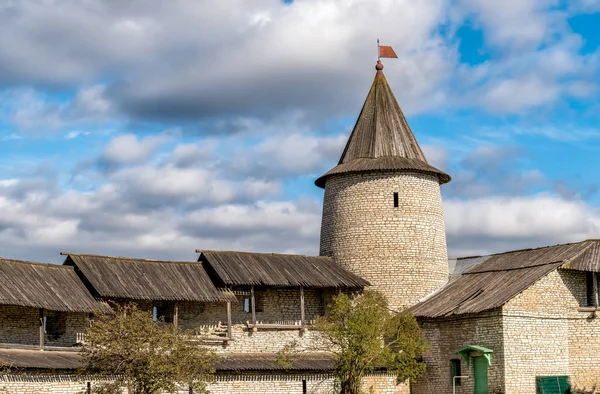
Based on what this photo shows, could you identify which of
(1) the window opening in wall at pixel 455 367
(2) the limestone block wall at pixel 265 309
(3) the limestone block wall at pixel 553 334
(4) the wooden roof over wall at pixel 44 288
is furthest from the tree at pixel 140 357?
(3) the limestone block wall at pixel 553 334

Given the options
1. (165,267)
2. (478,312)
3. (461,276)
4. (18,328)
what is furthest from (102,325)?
(461,276)

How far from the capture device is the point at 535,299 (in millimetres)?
30641

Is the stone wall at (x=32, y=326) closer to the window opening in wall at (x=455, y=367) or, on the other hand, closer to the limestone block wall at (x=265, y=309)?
the limestone block wall at (x=265, y=309)

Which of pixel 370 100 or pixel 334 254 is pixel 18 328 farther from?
pixel 370 100

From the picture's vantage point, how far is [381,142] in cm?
3650

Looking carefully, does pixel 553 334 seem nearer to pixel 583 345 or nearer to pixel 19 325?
pixel 583 345

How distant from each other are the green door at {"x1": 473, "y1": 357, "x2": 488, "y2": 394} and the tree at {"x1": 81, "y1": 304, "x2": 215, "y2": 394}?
9.66m

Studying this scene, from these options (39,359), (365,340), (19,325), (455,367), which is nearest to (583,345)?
(455,367)

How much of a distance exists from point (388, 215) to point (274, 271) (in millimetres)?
4917

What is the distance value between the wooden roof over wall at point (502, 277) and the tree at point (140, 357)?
10.0 meters

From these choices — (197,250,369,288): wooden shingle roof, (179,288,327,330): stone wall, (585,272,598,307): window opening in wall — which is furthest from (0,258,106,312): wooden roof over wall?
(585,272,598,307): window opening in wall

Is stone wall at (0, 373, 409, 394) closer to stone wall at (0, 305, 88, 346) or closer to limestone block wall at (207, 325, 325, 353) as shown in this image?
limestone block wall at (207, 325, 325, 353)

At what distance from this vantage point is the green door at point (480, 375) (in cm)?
3048

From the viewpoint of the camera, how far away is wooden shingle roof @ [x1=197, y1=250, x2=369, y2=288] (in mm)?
32000
